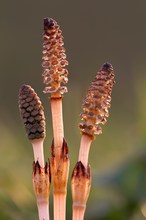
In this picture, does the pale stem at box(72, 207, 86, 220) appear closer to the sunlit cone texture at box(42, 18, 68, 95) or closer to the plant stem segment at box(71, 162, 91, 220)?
the plant stem segment at box(71, 162, 91, 220)

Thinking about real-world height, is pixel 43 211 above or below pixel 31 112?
below

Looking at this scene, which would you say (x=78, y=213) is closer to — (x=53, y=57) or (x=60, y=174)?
(x=60, y=174)

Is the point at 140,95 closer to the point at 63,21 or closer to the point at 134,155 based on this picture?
the point at 134,155

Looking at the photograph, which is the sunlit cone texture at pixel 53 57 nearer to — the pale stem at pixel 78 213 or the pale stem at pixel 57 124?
the pale stem at pixel 57 124

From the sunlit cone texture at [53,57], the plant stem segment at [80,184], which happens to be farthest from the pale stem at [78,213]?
the sunlit cone texture at [53,57]

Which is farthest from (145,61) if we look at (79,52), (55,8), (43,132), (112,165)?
(55,8)

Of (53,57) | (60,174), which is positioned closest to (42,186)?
(60,174)
